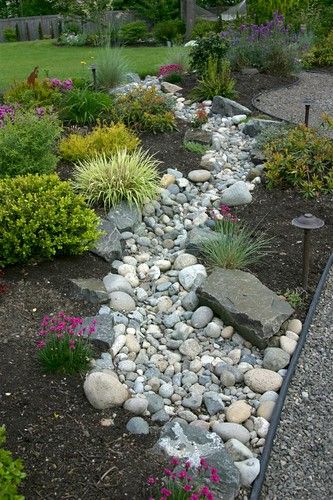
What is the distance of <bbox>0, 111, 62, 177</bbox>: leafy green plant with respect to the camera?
20.1 feet

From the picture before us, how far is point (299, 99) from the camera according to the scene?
37.1 ft

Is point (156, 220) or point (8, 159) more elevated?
point (8, 159)

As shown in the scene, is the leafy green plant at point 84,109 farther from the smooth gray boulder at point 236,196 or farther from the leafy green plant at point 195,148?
the smooth gray boulder at point 236,196

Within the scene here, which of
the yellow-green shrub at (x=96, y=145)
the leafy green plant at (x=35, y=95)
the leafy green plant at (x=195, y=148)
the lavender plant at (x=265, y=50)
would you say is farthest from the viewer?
the lavender plant at (x=265, y=50)

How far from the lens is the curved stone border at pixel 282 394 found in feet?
10.9

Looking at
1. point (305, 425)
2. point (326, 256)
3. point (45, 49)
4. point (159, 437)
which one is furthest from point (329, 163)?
point (45, 49)

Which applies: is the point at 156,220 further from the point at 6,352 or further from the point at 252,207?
the point at 6,352

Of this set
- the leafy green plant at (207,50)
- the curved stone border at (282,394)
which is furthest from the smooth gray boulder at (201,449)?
the leafy green plant at (207,50)

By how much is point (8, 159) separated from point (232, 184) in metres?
2.46

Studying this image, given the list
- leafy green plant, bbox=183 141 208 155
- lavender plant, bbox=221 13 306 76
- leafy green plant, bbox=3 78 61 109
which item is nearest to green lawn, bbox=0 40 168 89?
lavender plant, bbox=221 13 306 76

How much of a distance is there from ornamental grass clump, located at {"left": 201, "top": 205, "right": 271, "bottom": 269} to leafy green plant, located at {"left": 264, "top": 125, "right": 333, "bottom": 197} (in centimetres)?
119

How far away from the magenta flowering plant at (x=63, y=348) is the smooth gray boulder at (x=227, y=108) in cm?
591

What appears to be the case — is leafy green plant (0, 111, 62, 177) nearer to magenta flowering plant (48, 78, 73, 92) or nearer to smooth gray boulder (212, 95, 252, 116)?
magenta flowering plant (48, 78, 73, 92)

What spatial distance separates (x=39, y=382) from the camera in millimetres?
3887
